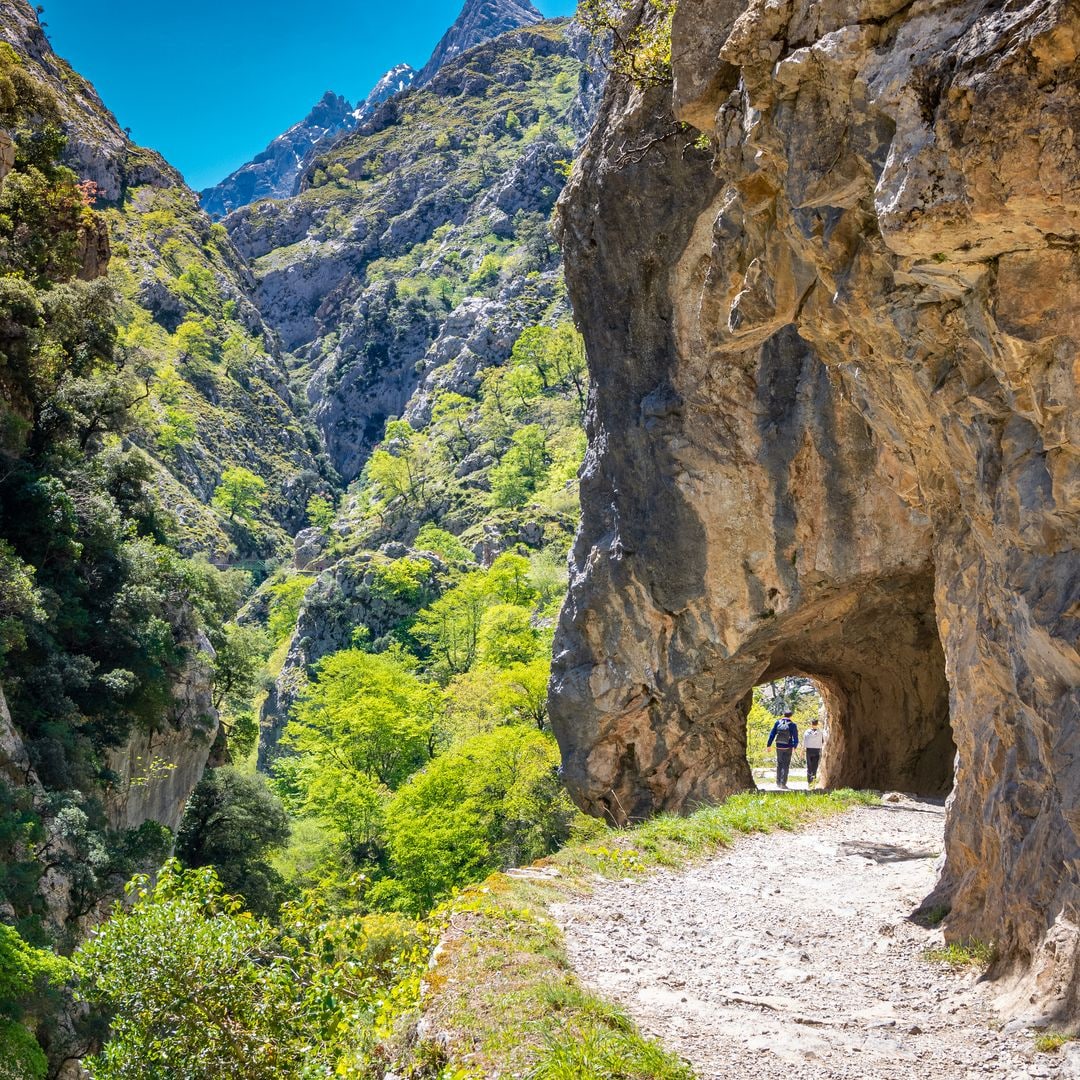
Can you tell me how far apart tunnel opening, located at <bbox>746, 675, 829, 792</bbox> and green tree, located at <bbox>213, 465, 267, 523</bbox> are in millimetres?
58300

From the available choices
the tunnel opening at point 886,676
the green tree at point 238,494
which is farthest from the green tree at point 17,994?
the green tree at point 238,494

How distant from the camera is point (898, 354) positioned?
7312mm

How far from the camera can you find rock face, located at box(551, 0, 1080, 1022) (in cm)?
525

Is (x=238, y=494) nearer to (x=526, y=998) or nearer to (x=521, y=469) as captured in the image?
(x=521, y=469)

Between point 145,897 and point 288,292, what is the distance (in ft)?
474

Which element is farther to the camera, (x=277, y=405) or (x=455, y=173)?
(x=455, y=173)

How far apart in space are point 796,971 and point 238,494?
86.3 metres

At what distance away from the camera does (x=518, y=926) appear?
8.04 metres

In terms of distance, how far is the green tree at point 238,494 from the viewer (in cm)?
8706

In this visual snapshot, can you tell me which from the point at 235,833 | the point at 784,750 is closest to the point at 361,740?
the point at 235,833

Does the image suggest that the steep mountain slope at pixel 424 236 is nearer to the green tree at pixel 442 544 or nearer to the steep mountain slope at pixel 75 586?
the green tree at pixel 442 544

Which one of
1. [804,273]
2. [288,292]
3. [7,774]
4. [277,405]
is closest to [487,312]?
[277,405]

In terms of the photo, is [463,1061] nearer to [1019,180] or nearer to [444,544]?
[1019,180]

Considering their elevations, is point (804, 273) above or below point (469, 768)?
above
